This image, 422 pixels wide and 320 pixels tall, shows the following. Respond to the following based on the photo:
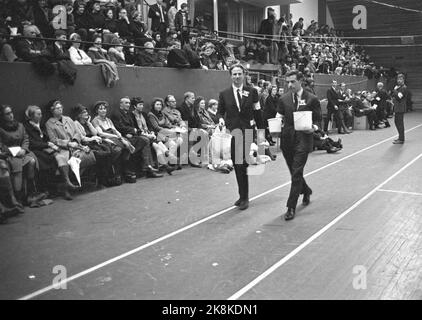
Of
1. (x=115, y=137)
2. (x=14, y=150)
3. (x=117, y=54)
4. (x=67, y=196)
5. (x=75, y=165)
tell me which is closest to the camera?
(x=14, y=150)

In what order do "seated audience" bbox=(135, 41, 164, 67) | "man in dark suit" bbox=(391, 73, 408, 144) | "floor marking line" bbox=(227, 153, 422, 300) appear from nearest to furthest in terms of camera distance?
"floor marking line" bbox=(227, 153, 422, 300), "seated audience" bbox=(135, 41, 164, 67), "man in dark suit" bbox=(391, 73, 408, 144)

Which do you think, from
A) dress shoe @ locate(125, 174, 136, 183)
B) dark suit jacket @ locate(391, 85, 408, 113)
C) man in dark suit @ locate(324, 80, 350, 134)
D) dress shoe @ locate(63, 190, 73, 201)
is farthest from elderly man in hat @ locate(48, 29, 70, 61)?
man in dark suit @ locate(324, 80, 350, 134)

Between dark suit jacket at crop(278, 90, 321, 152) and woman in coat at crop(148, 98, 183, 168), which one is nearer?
dark suit jacket at crop(278, 90, 321, 152)

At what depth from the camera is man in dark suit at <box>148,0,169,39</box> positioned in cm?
1188

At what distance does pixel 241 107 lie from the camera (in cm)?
604

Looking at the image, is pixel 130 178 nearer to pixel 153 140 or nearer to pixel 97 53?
pixel 153 140

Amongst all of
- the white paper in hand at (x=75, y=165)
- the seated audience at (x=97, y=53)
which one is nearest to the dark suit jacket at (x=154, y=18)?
the seated audience at (x=97, y=53)

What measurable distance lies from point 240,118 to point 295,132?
0.75 metres

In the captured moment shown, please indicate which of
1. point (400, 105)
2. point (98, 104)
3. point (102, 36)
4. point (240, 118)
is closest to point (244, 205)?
point (240, 118)

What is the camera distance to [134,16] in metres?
10.6

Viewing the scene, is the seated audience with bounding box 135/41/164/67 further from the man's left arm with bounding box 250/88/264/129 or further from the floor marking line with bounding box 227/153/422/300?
the floor marking line with bounding box 227/153/422/300

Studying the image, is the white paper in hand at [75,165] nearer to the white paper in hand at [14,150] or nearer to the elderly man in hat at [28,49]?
the white paper in hand at [14,150]

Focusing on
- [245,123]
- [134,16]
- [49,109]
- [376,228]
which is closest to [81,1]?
[134,16]

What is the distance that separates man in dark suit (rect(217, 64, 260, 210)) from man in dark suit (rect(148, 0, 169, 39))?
6184 millimetres
